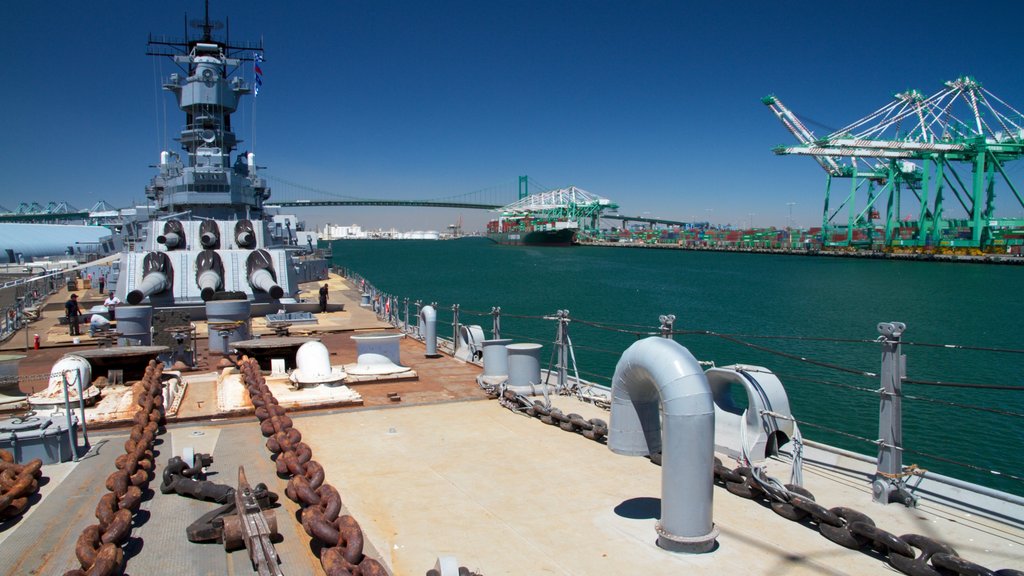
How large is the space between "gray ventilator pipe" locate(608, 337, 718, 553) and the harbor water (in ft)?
3.98

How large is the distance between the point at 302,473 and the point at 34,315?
62.1 ft

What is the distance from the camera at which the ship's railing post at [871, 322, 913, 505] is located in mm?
4762

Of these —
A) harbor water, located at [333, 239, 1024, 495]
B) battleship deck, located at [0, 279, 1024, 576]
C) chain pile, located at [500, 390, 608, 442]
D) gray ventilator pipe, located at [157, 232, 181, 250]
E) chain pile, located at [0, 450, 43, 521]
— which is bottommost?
harbor water, located at [333, 239, 1024, 495]

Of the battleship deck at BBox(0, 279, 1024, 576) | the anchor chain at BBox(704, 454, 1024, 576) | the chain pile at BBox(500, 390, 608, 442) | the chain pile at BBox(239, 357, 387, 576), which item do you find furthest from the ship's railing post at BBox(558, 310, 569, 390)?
the chain pile at BBox(239, 357, 387, 576)

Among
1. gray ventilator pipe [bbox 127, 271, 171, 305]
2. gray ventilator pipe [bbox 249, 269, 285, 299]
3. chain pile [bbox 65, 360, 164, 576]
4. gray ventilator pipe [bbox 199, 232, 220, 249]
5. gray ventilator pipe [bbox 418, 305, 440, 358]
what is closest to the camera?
chain pile [bbox 65, 360, 164, 576]

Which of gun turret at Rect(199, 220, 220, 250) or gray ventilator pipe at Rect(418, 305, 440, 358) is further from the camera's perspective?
gun turret at Rect(199, 220, 220, 250)

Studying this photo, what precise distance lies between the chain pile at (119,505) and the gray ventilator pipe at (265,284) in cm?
1211

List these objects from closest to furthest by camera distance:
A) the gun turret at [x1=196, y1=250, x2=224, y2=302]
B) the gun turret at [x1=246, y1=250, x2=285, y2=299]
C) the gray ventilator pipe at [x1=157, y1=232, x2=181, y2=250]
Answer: the gun turret at [x1=196, y1=250, x2=224, y2=302], the gun turret at [x1=246, y1=250, x2=285, y2=299], the gray ventilator pipe at [x1=157, y1=232, x2=181, y2=250]

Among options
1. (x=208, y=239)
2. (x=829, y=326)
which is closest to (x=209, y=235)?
(x=208, y=239)

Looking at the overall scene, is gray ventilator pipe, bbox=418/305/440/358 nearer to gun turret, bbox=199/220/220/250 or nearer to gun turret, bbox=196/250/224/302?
gun turret, bbox=196/250/224/302

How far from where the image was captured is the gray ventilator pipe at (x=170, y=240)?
19891 millimetres

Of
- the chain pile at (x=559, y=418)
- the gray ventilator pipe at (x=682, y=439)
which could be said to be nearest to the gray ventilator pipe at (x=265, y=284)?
the chain pile at (x=559, y=418)

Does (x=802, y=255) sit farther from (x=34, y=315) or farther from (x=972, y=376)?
(x=34, y=315)

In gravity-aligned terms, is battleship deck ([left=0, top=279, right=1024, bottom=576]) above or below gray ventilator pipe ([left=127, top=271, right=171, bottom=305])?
below
